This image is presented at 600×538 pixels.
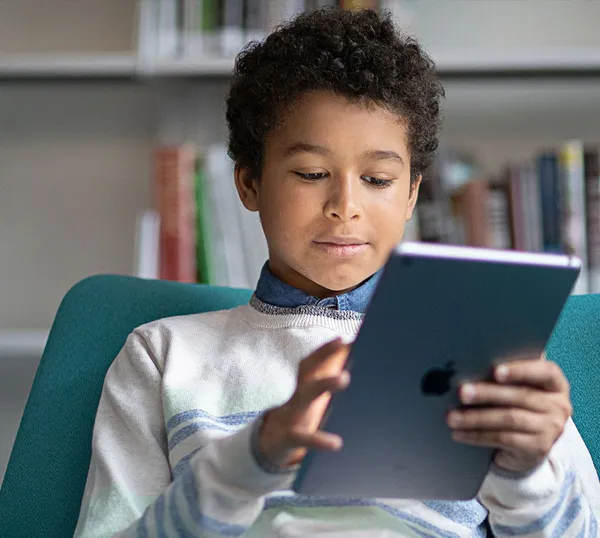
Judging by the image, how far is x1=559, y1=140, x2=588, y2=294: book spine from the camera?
1684 mm

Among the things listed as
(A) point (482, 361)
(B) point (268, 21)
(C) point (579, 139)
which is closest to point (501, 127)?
(C) point (579, 139)

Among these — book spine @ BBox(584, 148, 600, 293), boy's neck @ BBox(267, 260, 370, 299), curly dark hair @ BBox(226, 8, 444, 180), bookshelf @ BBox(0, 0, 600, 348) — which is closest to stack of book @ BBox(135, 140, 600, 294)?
book spine @ BBox(584, 148, 600, 293)

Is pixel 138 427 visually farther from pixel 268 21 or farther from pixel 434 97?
pixel 268 21

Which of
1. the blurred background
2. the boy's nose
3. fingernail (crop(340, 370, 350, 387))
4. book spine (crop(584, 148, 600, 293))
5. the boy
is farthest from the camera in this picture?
the blurred background

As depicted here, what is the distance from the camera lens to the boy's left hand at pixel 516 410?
0.69 meters

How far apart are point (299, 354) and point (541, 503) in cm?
30

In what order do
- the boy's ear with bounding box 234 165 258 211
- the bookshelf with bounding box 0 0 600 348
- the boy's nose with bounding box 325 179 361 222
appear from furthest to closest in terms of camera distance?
the bookshelf with bounding box 0 0 600 348, the boy's ear with bounding box 234 165 258 211, the boy's nose with bounding box 325 179 361 222

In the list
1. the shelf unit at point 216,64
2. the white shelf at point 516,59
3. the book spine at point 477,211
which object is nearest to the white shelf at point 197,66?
the shelf unit at point 216,64

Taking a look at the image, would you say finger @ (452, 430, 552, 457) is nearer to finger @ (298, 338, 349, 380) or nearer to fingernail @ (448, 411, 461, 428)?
fingernail @ (448, 411, 461, 428)

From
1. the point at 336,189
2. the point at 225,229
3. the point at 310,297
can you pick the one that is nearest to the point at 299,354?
the point at 310,297

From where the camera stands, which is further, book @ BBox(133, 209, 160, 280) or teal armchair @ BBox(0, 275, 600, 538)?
book @ BBox(133, 209, 160, 280)

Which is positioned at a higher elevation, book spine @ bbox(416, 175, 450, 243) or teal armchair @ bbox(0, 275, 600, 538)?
book spine @ bbox(416, 175, 450, 243)

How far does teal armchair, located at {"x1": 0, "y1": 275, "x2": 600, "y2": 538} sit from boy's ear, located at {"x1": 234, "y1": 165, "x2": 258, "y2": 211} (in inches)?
5.3

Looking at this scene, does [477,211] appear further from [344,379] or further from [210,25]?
[344,379]
